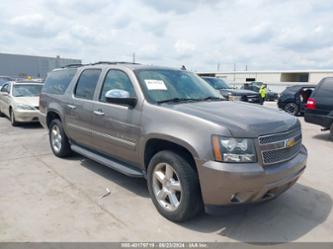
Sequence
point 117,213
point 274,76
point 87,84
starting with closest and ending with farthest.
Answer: point 117,213, point 87,84, point 274,76

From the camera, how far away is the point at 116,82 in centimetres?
454

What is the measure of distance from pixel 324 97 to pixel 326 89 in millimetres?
248

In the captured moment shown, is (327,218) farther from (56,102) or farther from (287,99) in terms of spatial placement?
(287,99)

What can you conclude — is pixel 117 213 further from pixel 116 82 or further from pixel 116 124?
pixel 116 82

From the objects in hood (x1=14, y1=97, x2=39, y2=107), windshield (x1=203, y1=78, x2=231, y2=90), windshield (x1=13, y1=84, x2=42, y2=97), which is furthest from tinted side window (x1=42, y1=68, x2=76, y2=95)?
windshield (x1=203, y1=78, x2=231, y2=90)

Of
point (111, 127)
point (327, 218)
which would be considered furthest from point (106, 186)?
point (327, 218)

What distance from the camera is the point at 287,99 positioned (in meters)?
14.8

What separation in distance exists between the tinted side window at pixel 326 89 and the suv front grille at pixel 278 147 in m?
5.33

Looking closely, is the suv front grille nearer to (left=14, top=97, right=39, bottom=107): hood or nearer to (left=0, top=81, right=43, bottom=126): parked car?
(left=0, top=81, right=43, bottom=126): parked car

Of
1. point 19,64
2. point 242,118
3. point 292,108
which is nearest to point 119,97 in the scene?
point 242,118

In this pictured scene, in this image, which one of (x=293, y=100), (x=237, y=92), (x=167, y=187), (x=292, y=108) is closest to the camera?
(x=167, y=187)

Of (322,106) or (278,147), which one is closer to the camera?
(278,147)

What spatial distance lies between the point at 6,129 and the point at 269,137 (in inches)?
352

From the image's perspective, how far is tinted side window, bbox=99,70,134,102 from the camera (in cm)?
426
